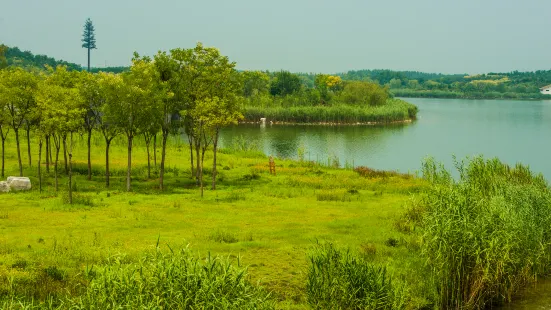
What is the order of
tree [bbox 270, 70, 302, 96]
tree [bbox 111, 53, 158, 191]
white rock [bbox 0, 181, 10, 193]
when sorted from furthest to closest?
tree [bbox 270, 70, 302, 96] → tree [bbox 111, 53, 158, 191] → white rock [bbox 0, 181, 10, 193]

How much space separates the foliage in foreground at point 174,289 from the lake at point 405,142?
4159 cm

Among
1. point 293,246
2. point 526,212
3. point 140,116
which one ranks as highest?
point 140,116

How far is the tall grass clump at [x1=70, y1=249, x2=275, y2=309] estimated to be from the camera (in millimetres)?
11531

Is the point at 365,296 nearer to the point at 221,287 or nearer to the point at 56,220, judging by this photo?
the point at 221,287

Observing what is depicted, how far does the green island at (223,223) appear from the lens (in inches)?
550

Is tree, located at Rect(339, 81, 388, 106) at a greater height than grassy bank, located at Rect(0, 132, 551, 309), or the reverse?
tree, located at Rect(339, 81, 388, 106)

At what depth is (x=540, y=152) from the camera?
67.9 metres

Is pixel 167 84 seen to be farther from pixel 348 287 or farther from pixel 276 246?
pixel 348 287

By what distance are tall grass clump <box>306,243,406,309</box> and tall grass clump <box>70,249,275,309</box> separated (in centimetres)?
241

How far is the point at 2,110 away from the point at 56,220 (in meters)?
13.7

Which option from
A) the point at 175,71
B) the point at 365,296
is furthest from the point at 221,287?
the point at 175,71

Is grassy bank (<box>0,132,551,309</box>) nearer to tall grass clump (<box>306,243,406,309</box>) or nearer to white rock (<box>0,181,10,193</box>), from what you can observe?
tall grass clump (<box>306,243,406,309</box>)

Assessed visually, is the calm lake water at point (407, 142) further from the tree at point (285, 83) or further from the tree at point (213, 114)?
the tree at point (285, 83)

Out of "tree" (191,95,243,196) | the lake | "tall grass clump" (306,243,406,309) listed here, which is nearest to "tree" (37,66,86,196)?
"tree" (191,95,243,196)
